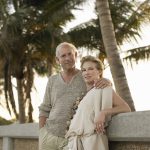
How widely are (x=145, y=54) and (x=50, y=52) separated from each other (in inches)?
209

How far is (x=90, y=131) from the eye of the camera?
12.6ft

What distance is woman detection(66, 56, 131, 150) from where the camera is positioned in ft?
12.6

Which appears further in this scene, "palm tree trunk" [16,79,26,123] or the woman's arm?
"palm tree trunk" [16,79,26,123]

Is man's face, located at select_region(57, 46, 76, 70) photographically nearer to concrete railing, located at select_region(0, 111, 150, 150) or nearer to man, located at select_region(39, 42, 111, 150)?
man, located at select_region(39, 42, 111, 150)

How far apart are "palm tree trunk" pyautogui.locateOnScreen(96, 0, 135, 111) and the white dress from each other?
536 cm

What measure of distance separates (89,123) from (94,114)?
0.29ft

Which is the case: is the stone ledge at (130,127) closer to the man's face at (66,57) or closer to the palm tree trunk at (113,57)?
the man's face at (66,57)

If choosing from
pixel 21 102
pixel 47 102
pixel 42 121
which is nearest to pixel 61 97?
pixel 47 102

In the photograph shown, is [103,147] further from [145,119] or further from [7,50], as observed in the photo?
[7,50]

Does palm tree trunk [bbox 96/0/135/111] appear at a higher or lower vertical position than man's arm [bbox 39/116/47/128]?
higher

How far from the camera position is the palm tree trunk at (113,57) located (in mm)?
9430

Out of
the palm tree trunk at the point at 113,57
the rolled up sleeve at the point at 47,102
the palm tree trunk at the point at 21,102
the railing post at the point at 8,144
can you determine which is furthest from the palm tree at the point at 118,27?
the rolled up sleeve at the point at 47,102

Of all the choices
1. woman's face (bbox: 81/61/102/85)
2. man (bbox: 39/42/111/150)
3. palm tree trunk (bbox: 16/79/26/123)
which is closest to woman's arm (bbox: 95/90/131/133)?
woman's face (bbox: 81/61/102/85)

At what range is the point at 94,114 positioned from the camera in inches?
154
